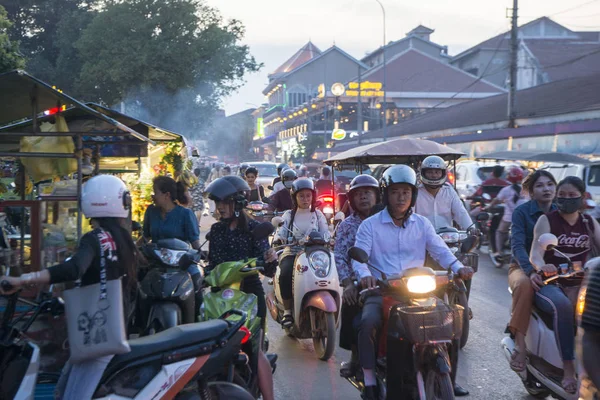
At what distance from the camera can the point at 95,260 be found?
351 cm

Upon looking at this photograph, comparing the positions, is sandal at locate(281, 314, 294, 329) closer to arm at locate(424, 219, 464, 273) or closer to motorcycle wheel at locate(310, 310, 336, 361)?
motorcycle wheel at locate(310, 310, 336, 361)

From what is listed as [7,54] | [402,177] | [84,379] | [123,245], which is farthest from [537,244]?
[7,54]

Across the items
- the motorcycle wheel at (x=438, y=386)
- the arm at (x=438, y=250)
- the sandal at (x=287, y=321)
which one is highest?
the arm at (x=438, y=250)

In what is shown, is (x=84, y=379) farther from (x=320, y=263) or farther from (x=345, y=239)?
(x=320, y=263)

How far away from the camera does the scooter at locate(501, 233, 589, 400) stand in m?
4.70

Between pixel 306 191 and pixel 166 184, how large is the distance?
1.83 meters

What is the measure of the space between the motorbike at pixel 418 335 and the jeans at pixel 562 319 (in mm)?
826

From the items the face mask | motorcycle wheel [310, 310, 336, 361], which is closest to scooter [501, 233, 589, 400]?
the face mask

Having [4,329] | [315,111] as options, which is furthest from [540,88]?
[4,329]

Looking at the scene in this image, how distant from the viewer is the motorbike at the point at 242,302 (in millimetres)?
4598

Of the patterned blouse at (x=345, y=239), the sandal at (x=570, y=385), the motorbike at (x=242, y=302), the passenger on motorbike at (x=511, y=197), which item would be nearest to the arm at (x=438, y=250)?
the patterned blouse at (x=345, y=239)

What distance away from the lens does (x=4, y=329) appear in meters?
4.22

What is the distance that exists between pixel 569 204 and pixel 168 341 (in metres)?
3.06

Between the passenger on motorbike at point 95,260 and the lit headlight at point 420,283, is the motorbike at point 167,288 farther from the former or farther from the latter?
the lit headlight at point 420,283
